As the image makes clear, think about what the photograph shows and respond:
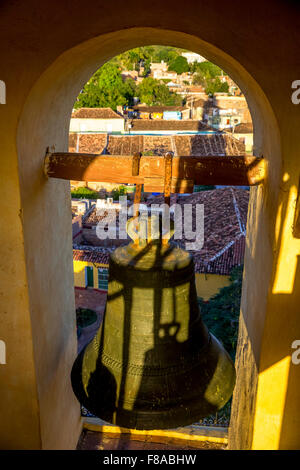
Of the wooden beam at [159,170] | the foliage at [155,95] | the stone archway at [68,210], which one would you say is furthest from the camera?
the foliage at [155,95]

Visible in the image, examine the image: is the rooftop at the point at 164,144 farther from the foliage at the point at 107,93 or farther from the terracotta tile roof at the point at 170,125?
the foliage at the point at 107,93

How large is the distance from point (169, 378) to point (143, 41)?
2496 millimetres

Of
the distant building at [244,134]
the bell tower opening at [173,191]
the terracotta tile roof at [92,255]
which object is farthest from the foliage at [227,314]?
the distant building at [244,134]

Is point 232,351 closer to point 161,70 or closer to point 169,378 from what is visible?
point 169,378

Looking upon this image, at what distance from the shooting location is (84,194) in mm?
24984

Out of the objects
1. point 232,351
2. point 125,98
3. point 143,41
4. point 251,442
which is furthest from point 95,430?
point 125,98

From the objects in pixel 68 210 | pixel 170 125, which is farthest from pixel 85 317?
pixel 170 125

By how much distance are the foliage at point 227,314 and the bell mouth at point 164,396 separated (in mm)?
6779

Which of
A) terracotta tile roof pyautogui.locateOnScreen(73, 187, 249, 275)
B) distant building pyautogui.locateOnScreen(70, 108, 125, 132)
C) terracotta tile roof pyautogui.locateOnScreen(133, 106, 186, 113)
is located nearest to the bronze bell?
terracotta tile roof pyautogui.locateOnScreen(73, 187, 249, 275)

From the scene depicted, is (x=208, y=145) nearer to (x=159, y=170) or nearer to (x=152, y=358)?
(x=159, y=170)

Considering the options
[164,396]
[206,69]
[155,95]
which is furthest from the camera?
[206,69]

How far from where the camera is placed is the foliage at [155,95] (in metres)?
47.5

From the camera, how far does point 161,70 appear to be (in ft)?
222

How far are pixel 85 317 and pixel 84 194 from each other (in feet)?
38.6
